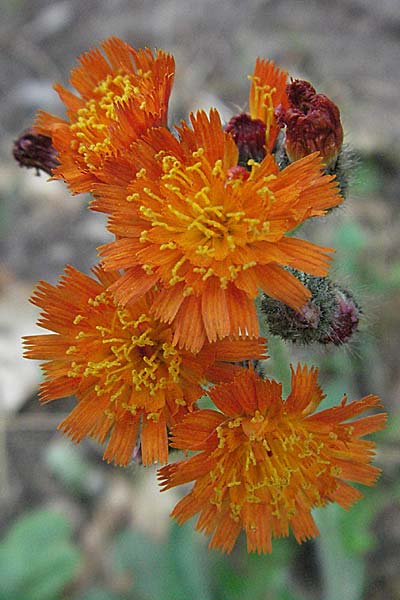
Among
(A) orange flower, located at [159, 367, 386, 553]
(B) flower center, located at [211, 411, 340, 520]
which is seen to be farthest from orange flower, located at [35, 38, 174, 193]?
(B) flower center, located at [211, 411, 340, 520]

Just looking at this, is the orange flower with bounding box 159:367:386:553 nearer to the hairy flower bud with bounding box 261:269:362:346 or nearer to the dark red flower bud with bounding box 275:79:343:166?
the hairy flower bud with bounding box 261:269:362:346

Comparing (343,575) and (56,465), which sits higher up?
(56,465)

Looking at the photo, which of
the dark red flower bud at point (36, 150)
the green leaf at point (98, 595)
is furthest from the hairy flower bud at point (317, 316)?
the green leaf at point (98, 595)

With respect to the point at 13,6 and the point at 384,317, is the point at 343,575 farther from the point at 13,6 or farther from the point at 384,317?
the point at 13,6

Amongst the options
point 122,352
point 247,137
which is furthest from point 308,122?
point 122,352

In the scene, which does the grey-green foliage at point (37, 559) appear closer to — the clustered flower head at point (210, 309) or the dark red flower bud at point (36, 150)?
the clustered flower head at point (210, 309)

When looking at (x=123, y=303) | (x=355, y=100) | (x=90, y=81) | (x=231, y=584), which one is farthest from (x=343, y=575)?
(x=355, y=100)
